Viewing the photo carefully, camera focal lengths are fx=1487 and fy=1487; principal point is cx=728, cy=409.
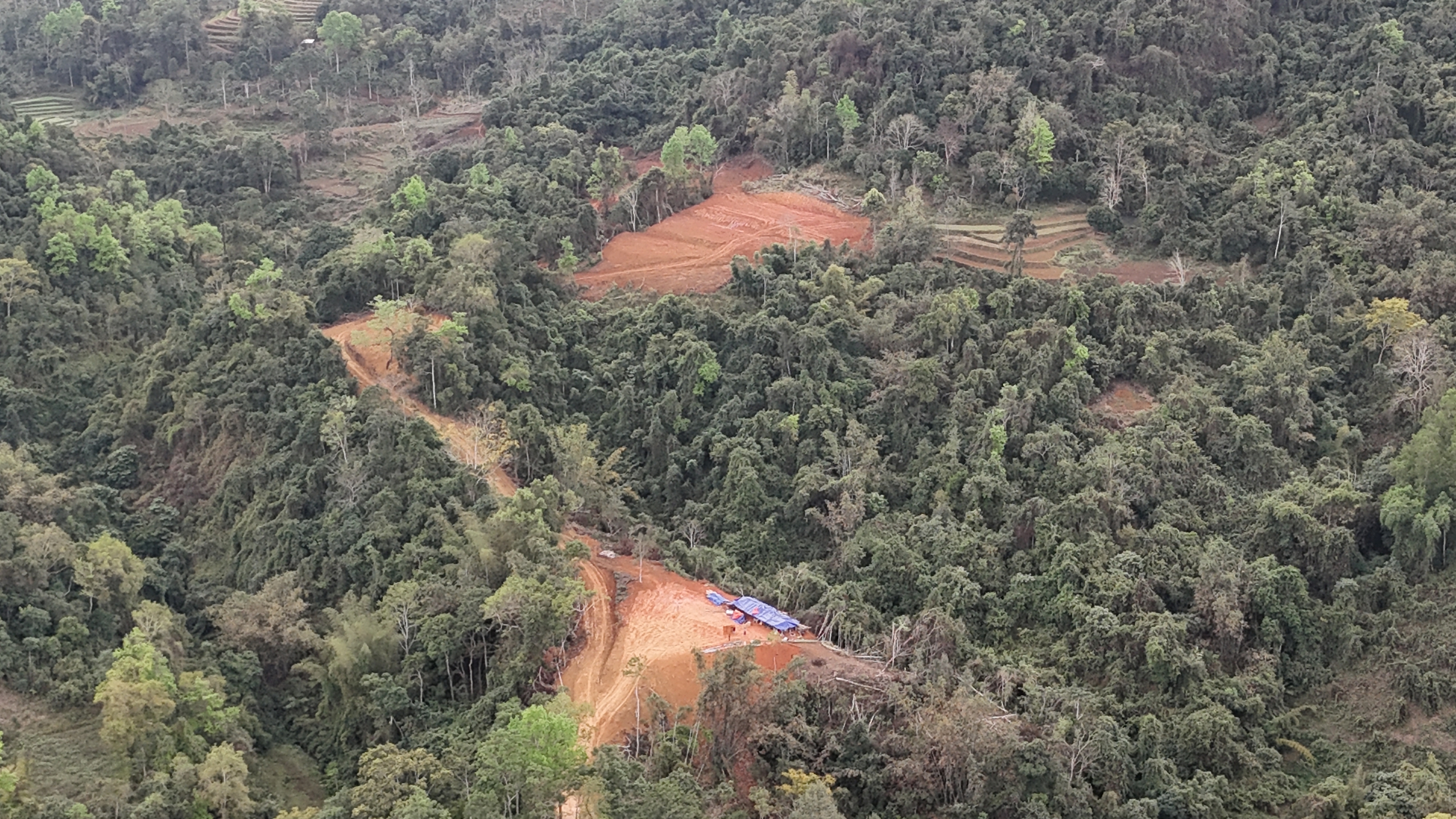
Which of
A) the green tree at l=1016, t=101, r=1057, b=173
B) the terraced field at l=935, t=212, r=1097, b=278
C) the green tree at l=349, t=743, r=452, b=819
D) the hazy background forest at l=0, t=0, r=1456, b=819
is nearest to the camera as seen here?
the green tree at l=349, t=743, r=452, b=819

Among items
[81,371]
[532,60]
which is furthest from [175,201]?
[532,60]

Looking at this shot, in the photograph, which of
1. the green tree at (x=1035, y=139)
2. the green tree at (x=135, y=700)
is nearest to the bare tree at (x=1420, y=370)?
the green tree at (x=1035, y=139)

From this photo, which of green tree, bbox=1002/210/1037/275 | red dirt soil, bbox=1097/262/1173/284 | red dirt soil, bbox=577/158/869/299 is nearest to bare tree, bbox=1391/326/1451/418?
red dirt soil, bbox=1097/262/1173/284

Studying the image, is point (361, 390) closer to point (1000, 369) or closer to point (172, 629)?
point (172, 629)

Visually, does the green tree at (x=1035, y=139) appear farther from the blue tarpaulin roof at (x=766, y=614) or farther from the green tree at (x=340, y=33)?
the green tree at (x=340, y=33)

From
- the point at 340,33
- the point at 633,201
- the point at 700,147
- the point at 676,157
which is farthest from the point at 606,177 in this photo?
the point at 340,33

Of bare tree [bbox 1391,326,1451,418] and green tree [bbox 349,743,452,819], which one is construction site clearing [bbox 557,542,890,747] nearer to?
green tree [bbox 349,743,452,819]

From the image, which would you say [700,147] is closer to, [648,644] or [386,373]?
[386,373]
